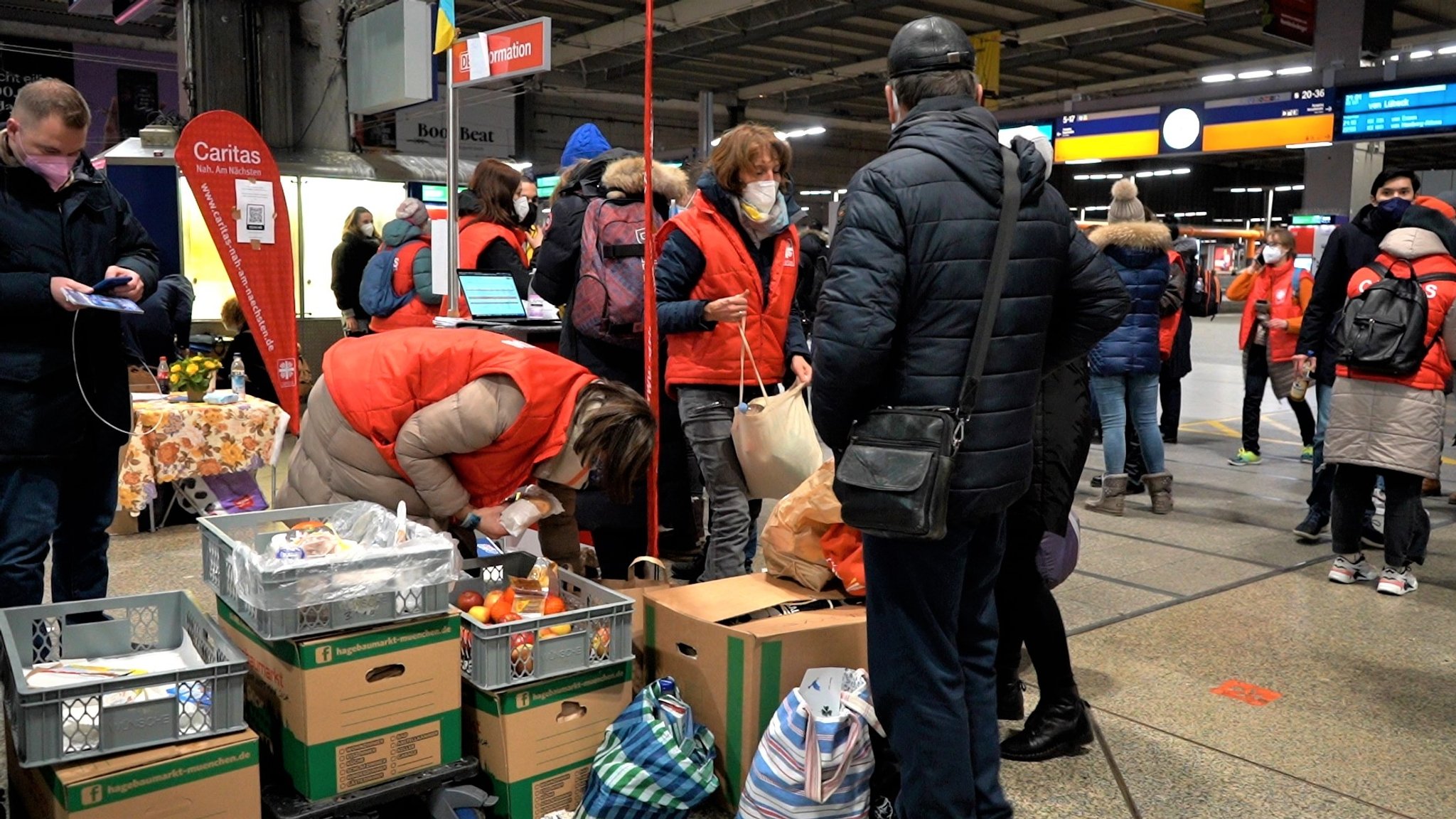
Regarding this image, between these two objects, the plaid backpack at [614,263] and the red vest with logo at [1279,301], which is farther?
the red vest with logo at [1279,301]

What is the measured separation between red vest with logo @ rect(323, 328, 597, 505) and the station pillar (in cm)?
1104

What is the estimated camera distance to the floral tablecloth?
5.16m

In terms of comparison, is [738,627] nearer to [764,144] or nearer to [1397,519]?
[764,144]

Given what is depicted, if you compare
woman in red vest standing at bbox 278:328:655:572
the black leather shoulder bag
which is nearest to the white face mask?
woman in red vest standing at bbox 278:328:655:572

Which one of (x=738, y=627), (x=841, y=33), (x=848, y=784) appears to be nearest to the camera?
(x=848, y=784)

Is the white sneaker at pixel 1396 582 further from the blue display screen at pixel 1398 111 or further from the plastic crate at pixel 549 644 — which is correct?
the blue display screen at pixel 1398 111

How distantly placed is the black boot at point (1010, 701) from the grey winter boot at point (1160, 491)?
3295 millimetres

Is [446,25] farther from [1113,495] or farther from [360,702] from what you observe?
[1113,495]

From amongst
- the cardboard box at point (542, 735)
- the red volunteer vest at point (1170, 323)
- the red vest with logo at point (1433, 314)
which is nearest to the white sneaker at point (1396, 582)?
the red vest with logo at point (1433, 314)

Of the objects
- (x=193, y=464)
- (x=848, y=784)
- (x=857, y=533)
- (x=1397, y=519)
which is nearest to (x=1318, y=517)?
(x=1397, y=519)

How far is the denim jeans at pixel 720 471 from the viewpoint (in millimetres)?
3559

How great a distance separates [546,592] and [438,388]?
1.82ft

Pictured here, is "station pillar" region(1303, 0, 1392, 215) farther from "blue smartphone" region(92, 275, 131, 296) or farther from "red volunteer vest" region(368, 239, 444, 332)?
"blue smartphone" region(92, 275, 131, 296)

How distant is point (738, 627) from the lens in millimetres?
2570
